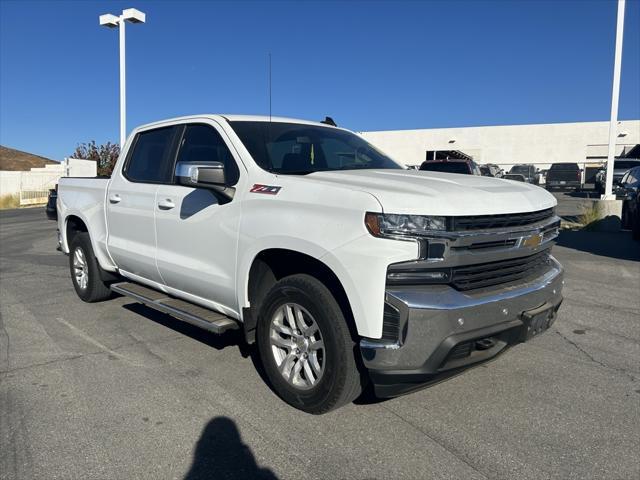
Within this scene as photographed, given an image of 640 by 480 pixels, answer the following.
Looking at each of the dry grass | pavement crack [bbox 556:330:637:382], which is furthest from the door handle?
the dry grass

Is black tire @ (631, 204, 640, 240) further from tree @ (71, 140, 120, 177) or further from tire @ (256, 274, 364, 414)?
tree @ (71, 140, 120, 177)

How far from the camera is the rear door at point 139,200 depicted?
16.3ft

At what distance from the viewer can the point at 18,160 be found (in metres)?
79.4

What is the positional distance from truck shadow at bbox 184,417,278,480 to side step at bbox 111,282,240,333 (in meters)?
0.80

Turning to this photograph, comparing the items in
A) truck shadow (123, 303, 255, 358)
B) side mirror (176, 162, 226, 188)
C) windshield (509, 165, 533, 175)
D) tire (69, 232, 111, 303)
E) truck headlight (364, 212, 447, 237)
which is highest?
windshield (509, 165, 533, 175)

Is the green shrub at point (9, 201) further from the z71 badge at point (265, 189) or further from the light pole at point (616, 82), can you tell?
the z71 badge at point (265, 189)

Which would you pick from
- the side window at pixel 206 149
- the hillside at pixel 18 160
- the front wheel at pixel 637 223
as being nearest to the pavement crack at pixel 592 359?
the side window at pixel 206 149

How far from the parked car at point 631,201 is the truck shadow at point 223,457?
10.3 metres

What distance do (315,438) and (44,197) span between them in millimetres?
36085

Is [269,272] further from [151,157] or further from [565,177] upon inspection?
[565,177]

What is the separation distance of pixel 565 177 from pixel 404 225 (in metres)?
34.2

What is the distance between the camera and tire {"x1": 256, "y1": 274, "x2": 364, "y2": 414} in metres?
3.23

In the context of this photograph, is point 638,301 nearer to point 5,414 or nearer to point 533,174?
point 5,414

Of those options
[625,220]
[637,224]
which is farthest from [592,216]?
[637,224]
